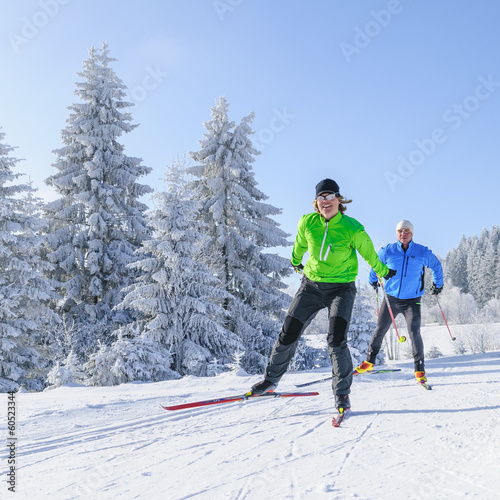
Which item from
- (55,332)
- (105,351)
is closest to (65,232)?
(55,332)

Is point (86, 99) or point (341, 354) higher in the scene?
point (86, 99)

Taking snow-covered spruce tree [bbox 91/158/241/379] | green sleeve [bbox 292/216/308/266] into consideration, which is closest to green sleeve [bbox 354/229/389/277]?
green sleeve [bbox 292/216/308/266]

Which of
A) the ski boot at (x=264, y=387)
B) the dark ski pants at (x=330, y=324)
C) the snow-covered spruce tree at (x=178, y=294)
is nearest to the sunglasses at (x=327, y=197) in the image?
the dark ski pants at (x=330, y=324)

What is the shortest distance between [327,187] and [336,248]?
62cm

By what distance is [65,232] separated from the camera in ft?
55.6

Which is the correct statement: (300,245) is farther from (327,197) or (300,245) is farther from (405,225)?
(405,225)

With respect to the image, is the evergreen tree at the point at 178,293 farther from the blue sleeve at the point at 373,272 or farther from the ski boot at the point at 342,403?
the ski boot at the point at 342,403

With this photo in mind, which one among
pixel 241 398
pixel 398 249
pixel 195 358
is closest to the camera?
pixel 241 398

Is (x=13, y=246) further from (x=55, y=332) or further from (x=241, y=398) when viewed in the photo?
(x=241, y=398)

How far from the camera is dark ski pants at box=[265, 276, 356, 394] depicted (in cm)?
362

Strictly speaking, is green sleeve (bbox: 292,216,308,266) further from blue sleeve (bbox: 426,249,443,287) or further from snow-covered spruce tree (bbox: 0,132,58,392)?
snow-covered spruce tree (bbox: 0,132,58,392)

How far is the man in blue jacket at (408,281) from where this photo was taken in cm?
545

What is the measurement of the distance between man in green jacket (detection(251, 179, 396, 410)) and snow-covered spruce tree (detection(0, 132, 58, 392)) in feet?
42.0

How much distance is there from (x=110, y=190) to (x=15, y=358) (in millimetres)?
7753
